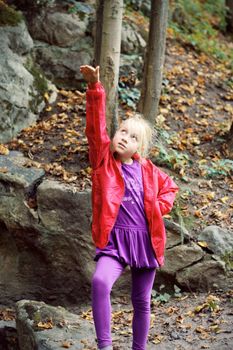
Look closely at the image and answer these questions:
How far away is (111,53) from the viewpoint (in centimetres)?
634

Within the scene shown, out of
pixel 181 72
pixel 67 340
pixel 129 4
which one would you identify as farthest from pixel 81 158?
pixel 129 4

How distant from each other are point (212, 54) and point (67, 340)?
7.91m

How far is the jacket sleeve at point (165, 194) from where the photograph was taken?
4344 mm

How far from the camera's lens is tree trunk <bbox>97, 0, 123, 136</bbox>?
20.5 feet

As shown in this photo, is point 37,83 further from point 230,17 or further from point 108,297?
point 230,17

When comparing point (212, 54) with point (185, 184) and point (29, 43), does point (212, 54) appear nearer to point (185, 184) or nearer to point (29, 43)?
point (29, 43)

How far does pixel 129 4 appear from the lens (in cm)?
1138

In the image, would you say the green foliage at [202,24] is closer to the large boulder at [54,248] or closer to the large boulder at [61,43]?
the large boulder at [61,43]

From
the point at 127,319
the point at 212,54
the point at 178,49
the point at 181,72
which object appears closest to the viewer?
the point at 127,319

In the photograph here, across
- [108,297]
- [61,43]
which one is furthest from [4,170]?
[61,43]

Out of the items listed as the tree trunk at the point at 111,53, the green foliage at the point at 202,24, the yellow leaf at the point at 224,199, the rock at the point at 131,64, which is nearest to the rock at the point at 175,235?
the yellow leaf at the point at 224,199

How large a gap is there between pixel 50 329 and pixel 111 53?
9.88 ft

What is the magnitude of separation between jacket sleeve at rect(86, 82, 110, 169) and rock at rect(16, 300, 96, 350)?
1.67 metres

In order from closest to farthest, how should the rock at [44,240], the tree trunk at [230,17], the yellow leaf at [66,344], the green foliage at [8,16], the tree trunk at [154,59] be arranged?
the yellow leaf at [66,344] → the rock at [44,240] → the tree trunk at [154,59] → the green foliage at [8,16] → the tree trunk at [230,17]
